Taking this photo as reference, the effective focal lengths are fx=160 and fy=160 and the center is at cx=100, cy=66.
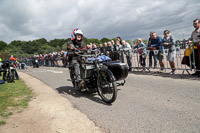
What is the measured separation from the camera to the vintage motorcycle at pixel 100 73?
4.54 m

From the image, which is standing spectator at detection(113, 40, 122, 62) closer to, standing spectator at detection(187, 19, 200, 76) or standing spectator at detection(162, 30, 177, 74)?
standing spectator at detection(162, 30, 177, 74)

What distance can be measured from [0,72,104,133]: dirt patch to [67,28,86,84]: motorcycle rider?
3.68 ft

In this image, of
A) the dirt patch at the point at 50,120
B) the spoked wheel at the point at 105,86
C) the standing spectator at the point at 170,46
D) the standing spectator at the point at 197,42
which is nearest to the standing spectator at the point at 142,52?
the standing spectator at the point at 170,46

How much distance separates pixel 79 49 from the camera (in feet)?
18.4

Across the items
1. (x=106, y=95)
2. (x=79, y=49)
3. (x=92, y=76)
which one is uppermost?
(x=79, y=49)

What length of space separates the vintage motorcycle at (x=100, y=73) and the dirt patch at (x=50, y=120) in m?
0.92

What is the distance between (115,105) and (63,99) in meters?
1.93

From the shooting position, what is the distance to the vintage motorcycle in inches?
179

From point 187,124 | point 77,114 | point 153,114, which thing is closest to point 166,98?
point 153,114

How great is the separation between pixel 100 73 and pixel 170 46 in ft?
15.7

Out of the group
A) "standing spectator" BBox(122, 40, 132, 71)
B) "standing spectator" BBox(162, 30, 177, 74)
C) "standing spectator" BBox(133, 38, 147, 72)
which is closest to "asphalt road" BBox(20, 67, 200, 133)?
"standing spectator" BBox(162, 30, 177, 74)

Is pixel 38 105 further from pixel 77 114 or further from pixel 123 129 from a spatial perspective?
pixel 123 129

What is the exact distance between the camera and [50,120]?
11.9ft

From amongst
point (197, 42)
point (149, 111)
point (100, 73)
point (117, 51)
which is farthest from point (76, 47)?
point (117, 51)
